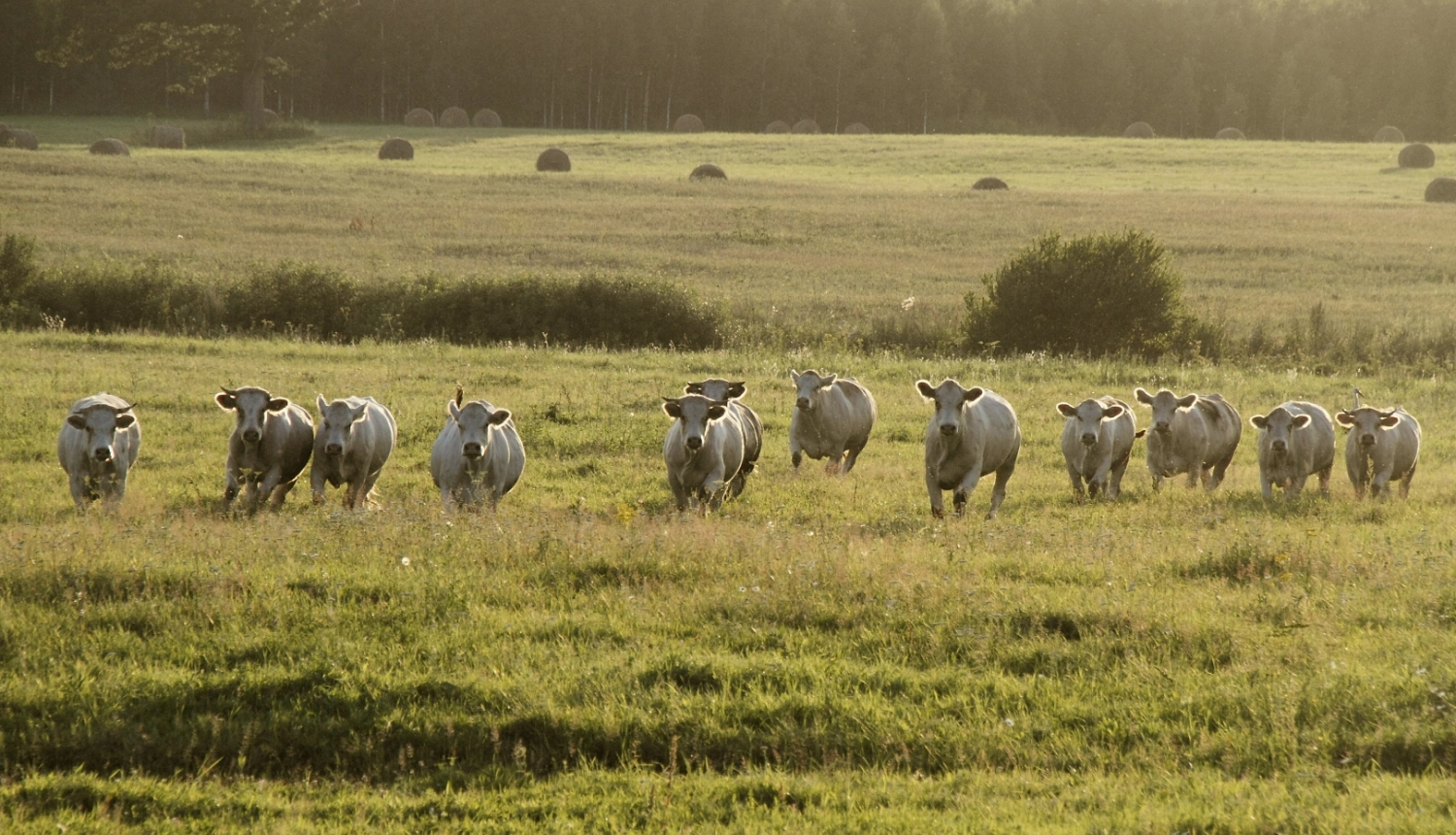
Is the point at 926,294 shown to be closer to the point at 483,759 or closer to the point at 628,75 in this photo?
the point at 483,759

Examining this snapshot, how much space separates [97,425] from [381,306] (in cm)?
1764

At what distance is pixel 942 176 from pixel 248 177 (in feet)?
107

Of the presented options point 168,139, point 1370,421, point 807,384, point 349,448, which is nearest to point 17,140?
point 168,139

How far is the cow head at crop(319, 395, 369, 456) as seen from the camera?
14.6m

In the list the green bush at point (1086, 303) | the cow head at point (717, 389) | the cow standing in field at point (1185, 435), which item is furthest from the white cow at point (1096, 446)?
the green bush at point (1086, 303)

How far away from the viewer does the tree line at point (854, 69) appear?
10831 centimetres

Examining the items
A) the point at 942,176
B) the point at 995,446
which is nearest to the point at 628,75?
the point at 942,176

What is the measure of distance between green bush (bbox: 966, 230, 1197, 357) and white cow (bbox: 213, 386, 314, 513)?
18922 mm

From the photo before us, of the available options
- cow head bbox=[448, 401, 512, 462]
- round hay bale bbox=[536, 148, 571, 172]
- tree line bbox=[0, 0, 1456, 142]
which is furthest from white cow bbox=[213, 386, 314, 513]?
tree line bbox=[0, 0, 1456, 142]

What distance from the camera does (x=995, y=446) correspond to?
16.2 meters

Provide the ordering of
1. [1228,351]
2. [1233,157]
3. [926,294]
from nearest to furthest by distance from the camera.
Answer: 1. [1228,351]
2. [926,294]
3. [1233,157]

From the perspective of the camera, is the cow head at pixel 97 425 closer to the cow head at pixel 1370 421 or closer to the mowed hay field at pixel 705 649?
the mowed hay field at pixel 705 649

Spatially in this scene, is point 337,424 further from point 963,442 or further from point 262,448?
point 963,442

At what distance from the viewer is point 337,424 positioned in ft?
48.2
